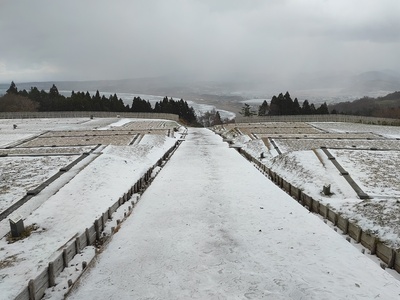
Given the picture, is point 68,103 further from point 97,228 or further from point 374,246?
point 374,246

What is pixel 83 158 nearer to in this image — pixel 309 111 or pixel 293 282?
pixel 293 282

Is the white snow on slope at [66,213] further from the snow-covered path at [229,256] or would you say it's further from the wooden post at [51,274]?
the snow-covered path at [229,256]

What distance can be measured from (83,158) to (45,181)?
4764 millimetres

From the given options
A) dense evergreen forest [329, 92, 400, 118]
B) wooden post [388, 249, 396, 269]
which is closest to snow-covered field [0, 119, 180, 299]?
wooden post [388, 249, 396, 269]

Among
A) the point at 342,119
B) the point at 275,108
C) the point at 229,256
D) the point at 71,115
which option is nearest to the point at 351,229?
the point at 229,256

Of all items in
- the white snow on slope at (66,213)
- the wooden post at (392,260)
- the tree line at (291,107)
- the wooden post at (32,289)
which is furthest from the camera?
the tree line at (291,107)

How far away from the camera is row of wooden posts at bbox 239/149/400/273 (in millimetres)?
8320

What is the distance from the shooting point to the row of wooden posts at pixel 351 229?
27.3 ft

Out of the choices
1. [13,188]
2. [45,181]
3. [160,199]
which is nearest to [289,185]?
[160,199]

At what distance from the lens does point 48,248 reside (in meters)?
9.16

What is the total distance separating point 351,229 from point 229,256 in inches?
173

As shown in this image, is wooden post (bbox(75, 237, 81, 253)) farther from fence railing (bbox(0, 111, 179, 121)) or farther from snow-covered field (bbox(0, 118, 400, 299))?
fence railing (bbox(0, 111, 179, 121))

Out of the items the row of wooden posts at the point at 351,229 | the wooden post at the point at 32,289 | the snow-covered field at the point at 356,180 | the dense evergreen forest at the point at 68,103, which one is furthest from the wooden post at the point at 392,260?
the dense evergreen forest at the point at 68,103

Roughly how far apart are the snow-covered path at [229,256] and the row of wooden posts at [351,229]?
439 millimetres
